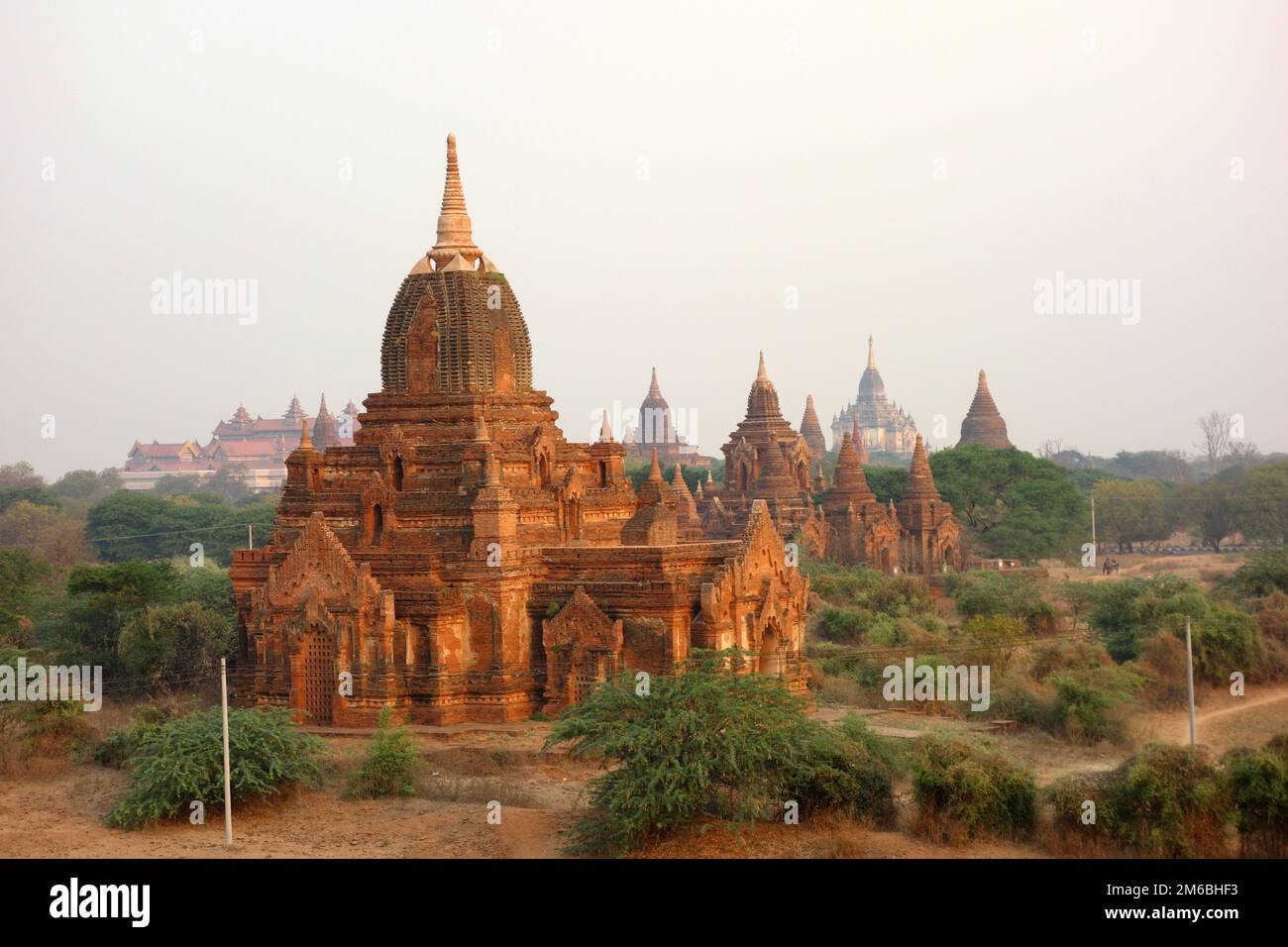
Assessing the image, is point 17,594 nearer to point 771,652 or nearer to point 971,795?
point 771,652

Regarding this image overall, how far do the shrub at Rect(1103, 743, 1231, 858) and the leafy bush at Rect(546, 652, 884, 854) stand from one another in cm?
357

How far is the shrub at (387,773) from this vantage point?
1119 inches

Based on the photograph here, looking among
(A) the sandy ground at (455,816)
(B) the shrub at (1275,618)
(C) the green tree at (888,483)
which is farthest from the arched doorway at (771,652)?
(C) the green tree at (888,483)

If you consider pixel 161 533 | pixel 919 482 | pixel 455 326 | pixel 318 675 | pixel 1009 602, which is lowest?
pixel 318 675

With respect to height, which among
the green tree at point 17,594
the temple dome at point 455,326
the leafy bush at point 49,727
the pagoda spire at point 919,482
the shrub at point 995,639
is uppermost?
the temple dome at point 455,326

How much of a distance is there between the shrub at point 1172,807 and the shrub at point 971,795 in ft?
4.34

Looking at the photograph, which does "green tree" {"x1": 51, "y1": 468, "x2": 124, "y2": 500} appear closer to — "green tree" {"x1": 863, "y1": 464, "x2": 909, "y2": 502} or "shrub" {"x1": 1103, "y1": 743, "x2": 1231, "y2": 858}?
"green tree" {"x1": 863, "y1": 464, "x2": 909, "y2": 502}

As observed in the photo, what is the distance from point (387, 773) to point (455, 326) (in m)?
11.4

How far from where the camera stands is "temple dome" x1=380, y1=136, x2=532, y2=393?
36656 millimetres

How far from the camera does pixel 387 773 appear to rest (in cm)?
2853

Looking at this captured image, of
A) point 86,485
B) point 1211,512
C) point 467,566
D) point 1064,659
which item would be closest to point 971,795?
point 467,566

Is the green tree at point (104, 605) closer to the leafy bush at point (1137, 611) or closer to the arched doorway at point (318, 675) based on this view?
the arched doorway at point (318, 675)

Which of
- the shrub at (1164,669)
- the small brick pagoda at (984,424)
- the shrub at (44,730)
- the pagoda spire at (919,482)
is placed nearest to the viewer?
the shrub at (44,730)
